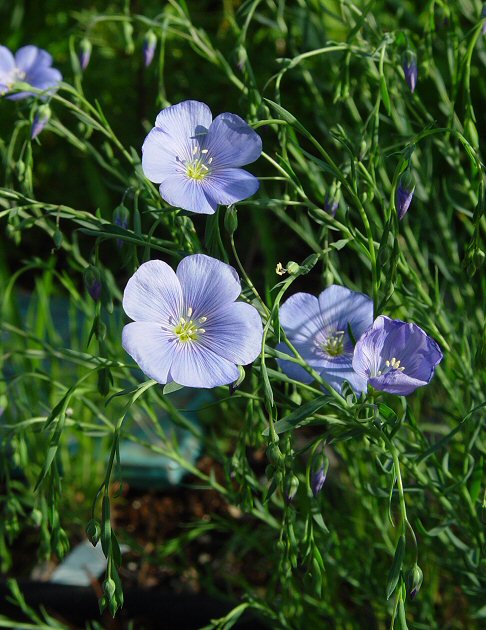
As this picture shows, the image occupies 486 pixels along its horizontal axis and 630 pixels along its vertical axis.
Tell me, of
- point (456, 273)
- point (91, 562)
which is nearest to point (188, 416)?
point (91, 562)

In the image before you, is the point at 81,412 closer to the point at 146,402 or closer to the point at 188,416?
the point at 188,416

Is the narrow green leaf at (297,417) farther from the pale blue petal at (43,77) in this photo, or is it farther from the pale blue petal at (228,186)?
the pale blue petal at (43,77)

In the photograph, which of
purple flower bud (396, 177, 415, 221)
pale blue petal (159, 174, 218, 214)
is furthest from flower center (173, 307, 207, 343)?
purple flower bud (396, 177, 415, 221)

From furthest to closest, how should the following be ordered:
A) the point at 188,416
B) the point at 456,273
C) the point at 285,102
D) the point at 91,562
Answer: the point at 285,102 < the point at 188,416 < the point at 91,562 < the point at 456,273

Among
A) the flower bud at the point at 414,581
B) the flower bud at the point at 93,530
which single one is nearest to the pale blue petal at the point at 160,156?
the flower bud at the point at 93,530

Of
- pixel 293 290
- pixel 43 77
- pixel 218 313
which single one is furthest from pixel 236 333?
pixel 293 290

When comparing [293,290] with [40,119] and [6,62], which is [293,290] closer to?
[6,62]
